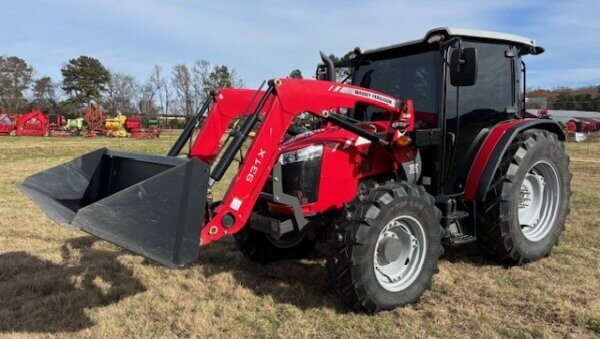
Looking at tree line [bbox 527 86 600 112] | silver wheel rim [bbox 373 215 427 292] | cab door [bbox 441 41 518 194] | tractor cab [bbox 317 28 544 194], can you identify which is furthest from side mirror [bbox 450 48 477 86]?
tree line [bbox 527 86 600 112]

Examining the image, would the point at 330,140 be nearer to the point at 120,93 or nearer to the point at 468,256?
the point at 468,256

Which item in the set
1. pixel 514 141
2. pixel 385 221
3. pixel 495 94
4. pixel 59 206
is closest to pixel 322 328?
pixel 385 221

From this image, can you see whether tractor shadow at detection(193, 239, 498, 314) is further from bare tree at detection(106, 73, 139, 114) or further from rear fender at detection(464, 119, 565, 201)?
bare tree at detection(106, 73, 139, 114)

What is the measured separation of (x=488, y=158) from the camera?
183 inches

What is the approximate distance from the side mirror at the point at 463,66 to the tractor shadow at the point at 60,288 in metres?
3.20

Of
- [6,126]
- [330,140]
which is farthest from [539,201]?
[6,126]

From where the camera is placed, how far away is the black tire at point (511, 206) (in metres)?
4.61

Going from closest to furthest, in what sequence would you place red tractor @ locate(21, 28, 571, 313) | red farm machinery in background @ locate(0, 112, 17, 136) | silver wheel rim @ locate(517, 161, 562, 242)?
1. red tractor @ locate(21, 28, 571, 313)
2. silver wheel rim @ locate(517, 161, 562, 242)
3. red farm machinery in background @ locate(0, 112, 17, 136)

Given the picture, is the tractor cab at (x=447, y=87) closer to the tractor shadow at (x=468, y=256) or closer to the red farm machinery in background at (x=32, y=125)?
the tractor shadow at (x=468, y=256)

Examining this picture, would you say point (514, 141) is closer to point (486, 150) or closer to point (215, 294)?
point (486, 150)

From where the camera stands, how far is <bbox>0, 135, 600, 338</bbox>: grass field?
3596 mm

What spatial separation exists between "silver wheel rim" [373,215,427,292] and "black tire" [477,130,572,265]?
995 mm

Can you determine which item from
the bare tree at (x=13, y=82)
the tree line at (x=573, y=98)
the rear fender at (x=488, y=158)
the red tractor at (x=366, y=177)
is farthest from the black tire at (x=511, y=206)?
the bare tree at (x=13, y=82)

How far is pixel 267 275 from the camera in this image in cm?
480
